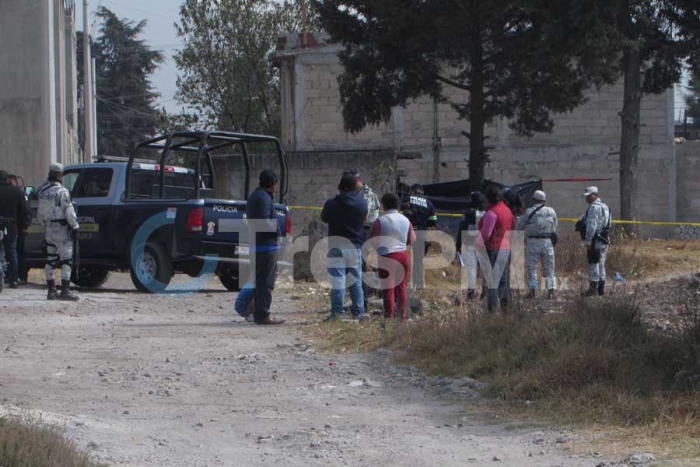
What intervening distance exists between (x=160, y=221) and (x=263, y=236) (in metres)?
3.61

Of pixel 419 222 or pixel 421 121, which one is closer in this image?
pixel 419 222

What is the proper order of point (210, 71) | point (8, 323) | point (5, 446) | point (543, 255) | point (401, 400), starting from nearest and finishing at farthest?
point (5, 446) < point (401, 400) < point (8, 323) < point (543, 255) < point (210, 71)

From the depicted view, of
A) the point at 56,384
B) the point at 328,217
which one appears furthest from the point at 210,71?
the point at 56,384

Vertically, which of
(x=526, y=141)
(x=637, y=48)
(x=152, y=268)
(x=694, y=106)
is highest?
(x=694, y=106)

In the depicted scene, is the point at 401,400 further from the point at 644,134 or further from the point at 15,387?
the point at 644,134

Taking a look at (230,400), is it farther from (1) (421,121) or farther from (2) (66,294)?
(1) (421,121)

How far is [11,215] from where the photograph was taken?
15.2m

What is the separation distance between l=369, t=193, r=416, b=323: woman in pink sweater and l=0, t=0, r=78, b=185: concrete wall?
18052mm

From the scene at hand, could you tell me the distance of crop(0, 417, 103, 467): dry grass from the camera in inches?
197

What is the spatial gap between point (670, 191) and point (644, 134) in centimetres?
214

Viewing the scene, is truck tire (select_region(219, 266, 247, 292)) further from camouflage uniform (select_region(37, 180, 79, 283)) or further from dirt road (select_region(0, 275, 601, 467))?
dirt road (select_region(0, 275, 601, 467))

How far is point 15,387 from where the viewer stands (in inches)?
314

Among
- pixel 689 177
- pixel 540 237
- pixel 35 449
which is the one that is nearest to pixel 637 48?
pixel 540 237

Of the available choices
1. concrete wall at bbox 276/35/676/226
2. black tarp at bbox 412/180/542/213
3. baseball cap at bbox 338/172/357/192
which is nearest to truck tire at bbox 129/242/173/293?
baseball cap at bbox 338/172/357/192
